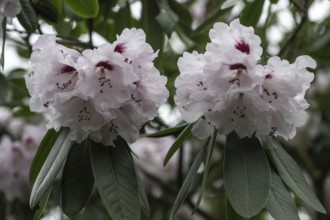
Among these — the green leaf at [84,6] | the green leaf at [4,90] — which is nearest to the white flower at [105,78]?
the green leaf at [84,6]

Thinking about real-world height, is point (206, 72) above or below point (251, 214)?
above

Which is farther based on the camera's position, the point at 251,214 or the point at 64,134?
the point at 64,134

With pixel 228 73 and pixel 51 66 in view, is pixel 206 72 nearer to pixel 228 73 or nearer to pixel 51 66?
pixel 228 73

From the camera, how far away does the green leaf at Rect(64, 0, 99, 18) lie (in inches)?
58.1

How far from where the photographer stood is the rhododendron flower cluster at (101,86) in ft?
3.61

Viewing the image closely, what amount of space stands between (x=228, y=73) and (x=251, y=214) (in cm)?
25

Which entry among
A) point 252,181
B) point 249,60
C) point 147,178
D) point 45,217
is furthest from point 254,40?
point 147,178

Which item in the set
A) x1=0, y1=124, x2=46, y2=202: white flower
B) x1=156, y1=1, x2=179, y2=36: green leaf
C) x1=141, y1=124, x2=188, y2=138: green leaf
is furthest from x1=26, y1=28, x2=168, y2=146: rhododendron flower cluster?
x1=0, y1=124, x2=46, y2=202: white flower

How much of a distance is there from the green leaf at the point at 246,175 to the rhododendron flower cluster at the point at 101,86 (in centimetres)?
17

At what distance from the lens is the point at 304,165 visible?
8.37ft

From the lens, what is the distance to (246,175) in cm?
111

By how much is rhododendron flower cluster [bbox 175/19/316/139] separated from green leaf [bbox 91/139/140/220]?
0.49 ft

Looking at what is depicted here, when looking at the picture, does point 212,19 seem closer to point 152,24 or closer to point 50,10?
point 152,24

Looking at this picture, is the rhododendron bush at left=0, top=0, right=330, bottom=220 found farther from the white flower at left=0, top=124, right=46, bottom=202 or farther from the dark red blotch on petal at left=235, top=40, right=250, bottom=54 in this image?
the white flower at left=0, top=124, right=46, bottom=202
